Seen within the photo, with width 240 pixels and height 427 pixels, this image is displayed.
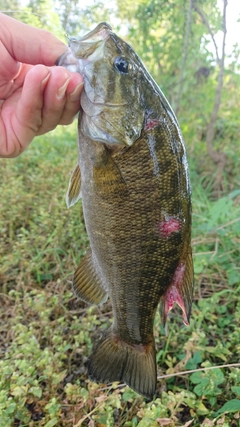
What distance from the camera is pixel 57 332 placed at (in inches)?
78.7

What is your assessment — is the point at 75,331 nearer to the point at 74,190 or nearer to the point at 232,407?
the point at 232,407

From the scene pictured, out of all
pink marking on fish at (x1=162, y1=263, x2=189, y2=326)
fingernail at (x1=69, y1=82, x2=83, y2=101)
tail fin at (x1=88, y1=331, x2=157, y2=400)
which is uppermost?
fingernail at (x1=69, y1=82, x2=83, y2=101)

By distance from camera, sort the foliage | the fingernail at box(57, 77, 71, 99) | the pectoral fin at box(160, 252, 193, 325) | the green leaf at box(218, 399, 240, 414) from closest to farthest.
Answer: the fingernail at box(57, 77, 71, 99) < the pectoral fin at box(160, 252, 193, 325) < the green leaf at box(218, 399, 240, 414) < the foliage

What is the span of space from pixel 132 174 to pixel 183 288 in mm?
444

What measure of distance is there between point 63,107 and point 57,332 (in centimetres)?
126

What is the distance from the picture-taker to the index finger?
1375 mm

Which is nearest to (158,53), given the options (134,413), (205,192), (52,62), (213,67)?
(213,67)

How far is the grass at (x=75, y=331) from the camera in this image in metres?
1.57

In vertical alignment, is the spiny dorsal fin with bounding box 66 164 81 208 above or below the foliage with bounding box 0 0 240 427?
above

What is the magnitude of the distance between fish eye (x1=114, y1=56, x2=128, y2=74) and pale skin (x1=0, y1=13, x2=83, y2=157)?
12 cm

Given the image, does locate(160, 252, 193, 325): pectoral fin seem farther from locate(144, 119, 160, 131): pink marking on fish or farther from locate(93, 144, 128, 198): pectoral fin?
locate(144, 119, 160, 131): pink marking on fish

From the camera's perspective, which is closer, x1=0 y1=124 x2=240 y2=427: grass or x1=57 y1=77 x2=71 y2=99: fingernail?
x1=57 y1=77 x2=71 y2=99: fingernail

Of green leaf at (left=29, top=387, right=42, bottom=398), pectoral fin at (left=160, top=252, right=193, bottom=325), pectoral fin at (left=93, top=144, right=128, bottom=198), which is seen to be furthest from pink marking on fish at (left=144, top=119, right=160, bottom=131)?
green leaf at (left=29, top=387, right=42, bottom=398)

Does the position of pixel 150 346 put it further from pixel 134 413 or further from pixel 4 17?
pixel 4 17
